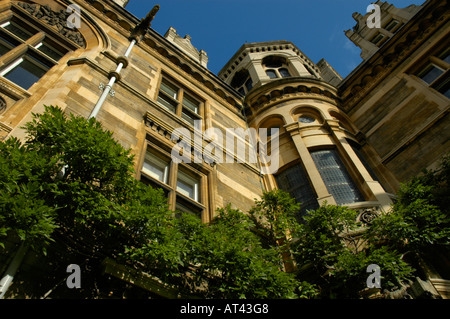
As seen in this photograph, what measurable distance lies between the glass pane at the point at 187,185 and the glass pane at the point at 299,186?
10.5ft

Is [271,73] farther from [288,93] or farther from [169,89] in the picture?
[169,89]

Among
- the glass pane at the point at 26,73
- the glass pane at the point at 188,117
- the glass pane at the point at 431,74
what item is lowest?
the glass pane at the point at 26,73

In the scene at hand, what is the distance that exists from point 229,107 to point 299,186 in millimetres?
5368

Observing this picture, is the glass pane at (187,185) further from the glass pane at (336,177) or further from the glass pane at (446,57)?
the glass pane at (446,57)

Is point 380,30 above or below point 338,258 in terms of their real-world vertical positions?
above

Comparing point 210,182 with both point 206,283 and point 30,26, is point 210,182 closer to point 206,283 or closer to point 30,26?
point 206,283

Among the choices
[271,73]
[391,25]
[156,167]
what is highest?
[391,25]

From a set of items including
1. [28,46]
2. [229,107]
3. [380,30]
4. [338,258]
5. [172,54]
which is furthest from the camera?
[380,30]

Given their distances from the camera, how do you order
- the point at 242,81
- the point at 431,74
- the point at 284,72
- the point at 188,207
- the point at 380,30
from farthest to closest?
the point at 380,30
the point at 242,81
the point at 284,72
the point at 431,74
the point at 188,207

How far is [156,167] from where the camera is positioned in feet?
26.3

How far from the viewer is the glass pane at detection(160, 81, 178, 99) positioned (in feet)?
38.6

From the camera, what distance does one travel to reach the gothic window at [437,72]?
36.3 ft

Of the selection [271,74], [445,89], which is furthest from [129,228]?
[271,74]

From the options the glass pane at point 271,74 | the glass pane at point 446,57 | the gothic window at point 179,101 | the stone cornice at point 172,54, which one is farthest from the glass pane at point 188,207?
the glass pane at point 271,74
